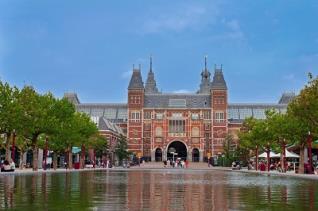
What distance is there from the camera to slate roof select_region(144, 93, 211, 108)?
155500mm

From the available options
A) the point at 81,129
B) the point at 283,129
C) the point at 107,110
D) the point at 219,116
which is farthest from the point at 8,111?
the point at 107,110

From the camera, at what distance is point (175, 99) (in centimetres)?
15775

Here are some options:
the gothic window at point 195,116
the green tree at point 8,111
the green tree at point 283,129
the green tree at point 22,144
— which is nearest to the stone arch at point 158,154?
the gothic window at point 195,116

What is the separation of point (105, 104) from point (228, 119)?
39.5 meters

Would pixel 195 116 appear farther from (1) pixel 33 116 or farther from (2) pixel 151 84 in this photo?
(1) pixel 33 116

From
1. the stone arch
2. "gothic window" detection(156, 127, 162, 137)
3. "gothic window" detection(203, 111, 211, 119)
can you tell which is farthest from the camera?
"gothic window" detection(203, 111, 211, 119)

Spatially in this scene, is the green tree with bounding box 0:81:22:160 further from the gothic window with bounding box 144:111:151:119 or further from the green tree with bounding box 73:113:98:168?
the gothic window with bounding box 144:111:151:119

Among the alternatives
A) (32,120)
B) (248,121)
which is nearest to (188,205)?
(32,120)

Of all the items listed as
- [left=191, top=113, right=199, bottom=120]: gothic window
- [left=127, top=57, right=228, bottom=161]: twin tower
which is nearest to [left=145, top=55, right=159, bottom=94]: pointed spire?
[left=127, top=57, right=228, bottom=161]: twin tower

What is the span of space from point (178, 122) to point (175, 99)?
24.0ft

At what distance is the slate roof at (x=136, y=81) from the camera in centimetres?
15625

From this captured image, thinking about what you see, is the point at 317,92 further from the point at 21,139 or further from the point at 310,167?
the point at 21,139

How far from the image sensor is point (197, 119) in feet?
504

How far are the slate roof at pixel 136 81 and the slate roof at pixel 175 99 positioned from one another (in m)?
4.21
